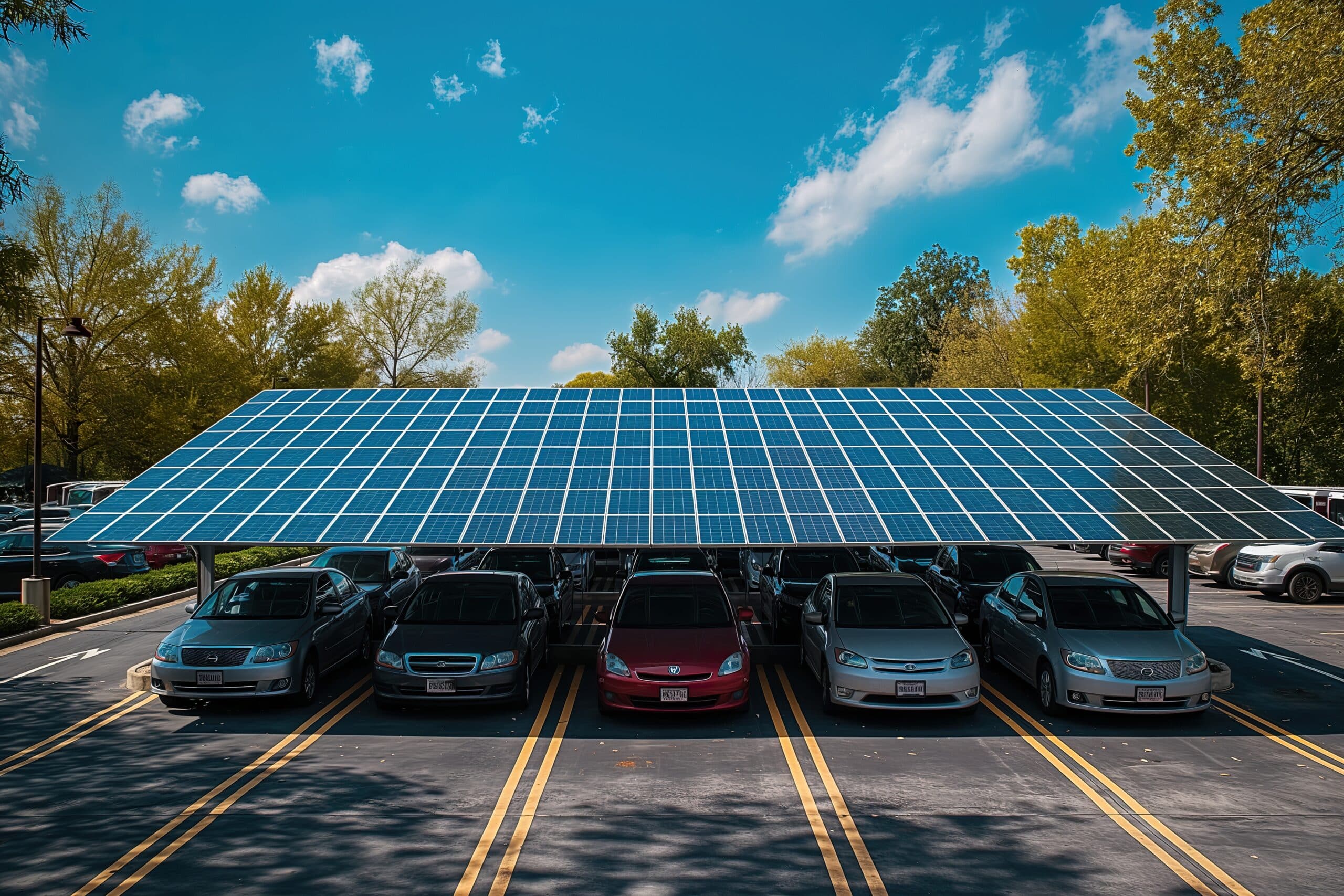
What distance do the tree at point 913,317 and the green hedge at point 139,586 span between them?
6102 centimetres

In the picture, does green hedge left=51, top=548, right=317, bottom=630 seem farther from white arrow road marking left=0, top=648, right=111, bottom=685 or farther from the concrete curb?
white arrow road marking left=0, top=648, right=111, bottom=685

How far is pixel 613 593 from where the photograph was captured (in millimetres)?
19406

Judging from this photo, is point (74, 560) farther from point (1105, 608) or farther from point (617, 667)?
point (1105, 608)

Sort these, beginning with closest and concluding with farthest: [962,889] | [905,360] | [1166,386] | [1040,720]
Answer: [962,889] < [1040,720] < [1166,386] < [905,360]

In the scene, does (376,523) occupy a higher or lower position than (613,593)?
higher

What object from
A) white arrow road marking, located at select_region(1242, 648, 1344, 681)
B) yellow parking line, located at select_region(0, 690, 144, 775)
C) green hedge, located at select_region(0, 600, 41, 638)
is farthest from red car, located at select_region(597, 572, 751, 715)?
green hedge, located at select_region(0, 600, 41, 638)

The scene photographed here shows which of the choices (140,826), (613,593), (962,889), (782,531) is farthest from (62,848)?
(613,593)

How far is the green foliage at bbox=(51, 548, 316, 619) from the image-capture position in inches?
692

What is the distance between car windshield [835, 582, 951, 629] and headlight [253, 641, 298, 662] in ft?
23.8

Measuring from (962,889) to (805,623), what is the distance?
6.17 m

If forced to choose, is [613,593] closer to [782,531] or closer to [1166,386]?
[782,531]

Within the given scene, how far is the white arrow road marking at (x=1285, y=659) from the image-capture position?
12812mm

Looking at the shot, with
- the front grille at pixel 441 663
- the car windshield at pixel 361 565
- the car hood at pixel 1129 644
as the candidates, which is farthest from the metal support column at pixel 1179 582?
the car windshield at pixel 361 565

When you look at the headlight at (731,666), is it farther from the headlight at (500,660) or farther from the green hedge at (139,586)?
the green hedge at (139,586)
